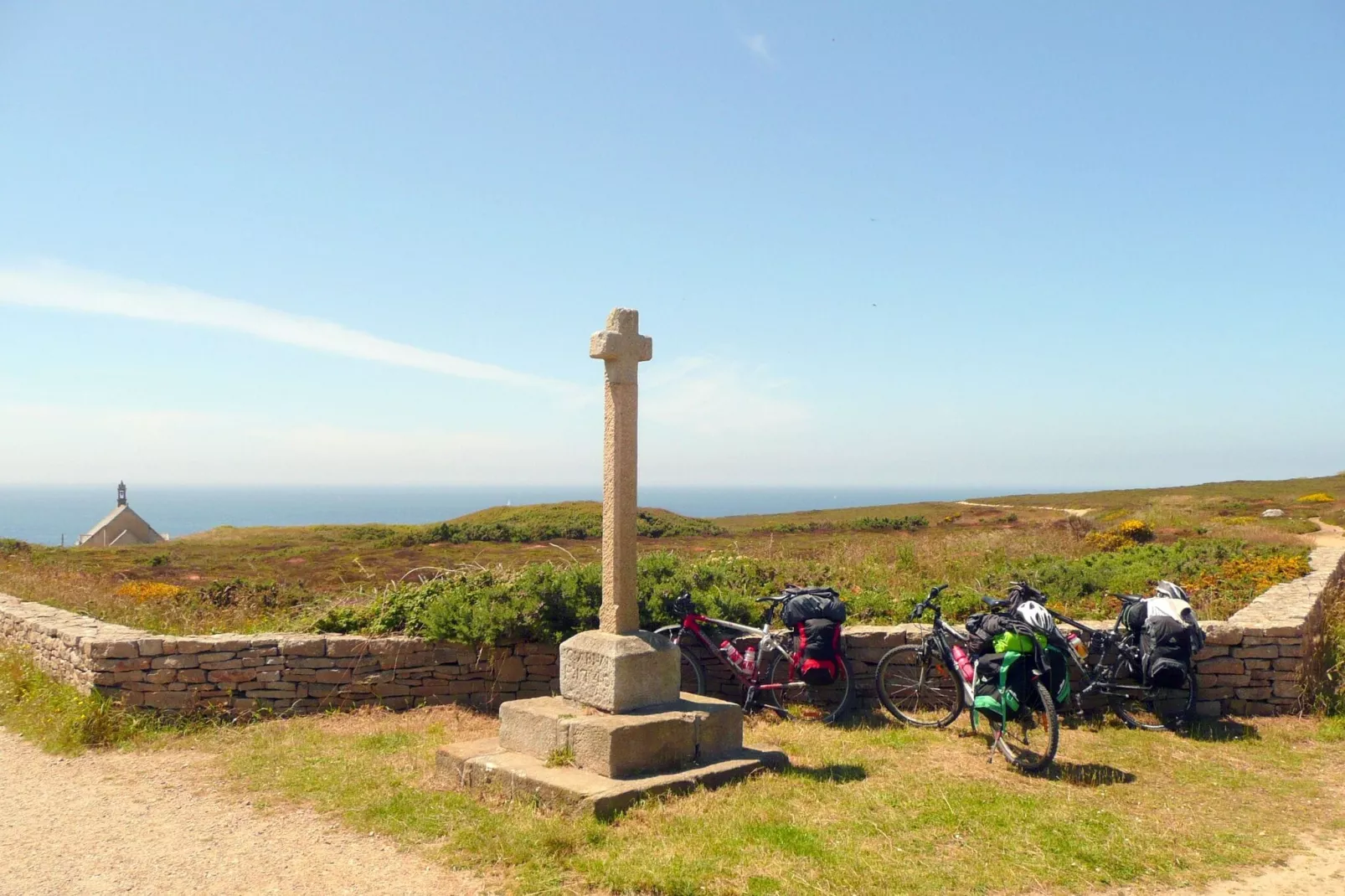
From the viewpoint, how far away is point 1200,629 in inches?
289

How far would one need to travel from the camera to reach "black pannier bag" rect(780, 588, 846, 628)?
7.29 metres

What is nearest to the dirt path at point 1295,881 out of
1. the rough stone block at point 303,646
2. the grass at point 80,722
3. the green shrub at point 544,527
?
the rough stone block at point 303,646

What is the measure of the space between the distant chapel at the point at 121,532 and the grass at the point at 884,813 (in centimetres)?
2615

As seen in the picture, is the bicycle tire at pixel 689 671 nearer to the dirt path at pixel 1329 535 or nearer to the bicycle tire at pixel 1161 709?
the bicycle tire at pixel 1161 709

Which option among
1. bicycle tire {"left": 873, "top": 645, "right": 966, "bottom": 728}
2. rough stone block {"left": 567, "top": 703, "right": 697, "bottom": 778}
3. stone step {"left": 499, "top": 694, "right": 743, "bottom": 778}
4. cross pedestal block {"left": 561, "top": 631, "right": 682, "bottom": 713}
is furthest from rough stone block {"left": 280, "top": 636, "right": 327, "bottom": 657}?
bicycle tire {"left": 873, "top": 645, "right": 966, "bottom": 728}

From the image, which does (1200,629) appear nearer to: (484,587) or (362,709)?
(484,587)

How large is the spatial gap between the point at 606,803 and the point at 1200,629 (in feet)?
17.7

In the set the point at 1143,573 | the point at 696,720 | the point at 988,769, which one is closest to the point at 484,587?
the point at 696,720

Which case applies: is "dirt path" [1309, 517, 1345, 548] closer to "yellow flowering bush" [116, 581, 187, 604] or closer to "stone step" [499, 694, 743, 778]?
"stone step" [499, 694, 743, 778]

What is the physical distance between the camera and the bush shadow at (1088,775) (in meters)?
5.81

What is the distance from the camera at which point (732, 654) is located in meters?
7.87

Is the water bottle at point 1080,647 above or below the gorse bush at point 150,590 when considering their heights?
above

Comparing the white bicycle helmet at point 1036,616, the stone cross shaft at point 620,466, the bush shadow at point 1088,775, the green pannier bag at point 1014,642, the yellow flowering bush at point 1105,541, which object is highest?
the stone cross shaft at point 620,466

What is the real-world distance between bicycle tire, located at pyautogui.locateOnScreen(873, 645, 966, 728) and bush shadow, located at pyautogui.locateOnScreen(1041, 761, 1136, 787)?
1.21 metres
